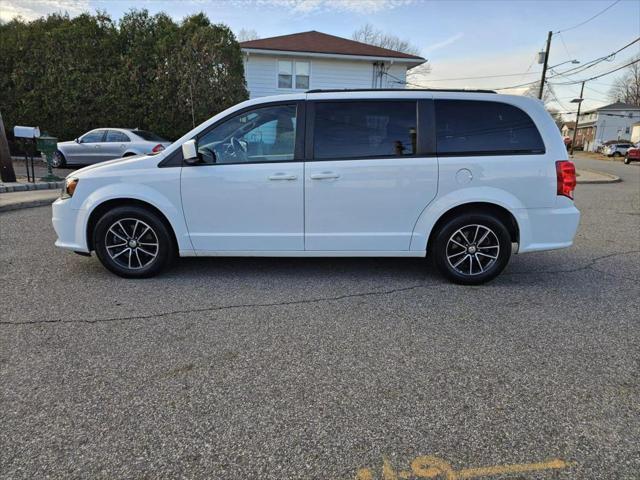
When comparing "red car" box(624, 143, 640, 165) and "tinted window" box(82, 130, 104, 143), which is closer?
"tinted window" box(82, 130, 104, 143)

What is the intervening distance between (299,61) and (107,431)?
1997cm

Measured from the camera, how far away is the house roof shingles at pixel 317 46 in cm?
1952

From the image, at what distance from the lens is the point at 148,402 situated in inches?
98.7

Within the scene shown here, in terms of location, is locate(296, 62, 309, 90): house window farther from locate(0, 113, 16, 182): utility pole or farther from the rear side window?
the rear side window

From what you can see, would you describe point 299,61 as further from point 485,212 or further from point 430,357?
point 430,357

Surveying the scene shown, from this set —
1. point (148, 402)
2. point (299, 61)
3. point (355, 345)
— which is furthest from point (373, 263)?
point (299, 61)

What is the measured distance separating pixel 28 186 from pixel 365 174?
10059mm

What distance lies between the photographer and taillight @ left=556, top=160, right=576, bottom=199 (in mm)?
4242

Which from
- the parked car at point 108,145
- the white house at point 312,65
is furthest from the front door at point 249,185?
the white house at point 312,65

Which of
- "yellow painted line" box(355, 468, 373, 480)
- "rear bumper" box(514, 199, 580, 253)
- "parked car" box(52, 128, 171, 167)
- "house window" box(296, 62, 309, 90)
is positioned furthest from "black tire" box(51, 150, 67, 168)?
"yellow painted line" box(355, 468, 373, 480)

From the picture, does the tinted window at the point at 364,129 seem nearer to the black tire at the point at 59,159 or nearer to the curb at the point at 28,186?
the curb at the point at 28,186

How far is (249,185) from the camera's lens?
4.30 metres

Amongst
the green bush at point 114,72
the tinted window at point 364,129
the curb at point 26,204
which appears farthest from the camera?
the green bush at point 114,72

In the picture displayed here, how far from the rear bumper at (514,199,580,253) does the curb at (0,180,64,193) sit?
1007cm
